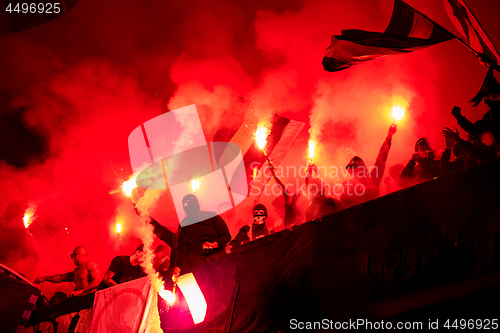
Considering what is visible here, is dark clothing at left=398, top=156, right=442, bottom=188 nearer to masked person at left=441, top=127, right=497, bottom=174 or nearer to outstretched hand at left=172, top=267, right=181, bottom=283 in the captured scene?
masked person at left=441, top=127, right=497, bottom=174

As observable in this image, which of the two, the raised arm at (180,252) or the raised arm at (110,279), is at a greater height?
the raised arm at (180,252)

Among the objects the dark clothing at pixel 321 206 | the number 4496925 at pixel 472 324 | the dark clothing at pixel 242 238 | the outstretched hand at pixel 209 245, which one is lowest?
the number 4496925 at pixel 472 324

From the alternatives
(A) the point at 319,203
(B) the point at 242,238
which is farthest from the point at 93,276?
(A) the point at 319,203

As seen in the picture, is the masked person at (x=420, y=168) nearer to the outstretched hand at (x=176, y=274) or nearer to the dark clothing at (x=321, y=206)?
the dark clothing at (x=321, y=206)

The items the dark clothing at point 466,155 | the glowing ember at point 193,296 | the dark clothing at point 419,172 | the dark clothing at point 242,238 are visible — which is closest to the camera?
the dark clothing at point 466,155

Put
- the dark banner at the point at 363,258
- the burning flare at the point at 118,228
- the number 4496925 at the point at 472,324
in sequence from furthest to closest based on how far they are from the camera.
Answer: the burning flare at the point at 118,228, the dark banner at the point at 363,258, the number 4496925 at the point at 472,324

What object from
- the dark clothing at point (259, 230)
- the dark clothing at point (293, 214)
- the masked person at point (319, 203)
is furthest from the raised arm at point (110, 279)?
the masked person at point (319, 203)

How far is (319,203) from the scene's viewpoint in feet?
14.1

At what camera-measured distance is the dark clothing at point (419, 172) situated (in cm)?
417

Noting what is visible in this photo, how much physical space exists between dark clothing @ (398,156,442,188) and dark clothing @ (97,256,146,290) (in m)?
3.83

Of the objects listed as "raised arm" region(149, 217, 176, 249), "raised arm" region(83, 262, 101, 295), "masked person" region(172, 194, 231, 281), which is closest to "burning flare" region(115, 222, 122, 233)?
"raised arm" region(83, 262, 101, 295)

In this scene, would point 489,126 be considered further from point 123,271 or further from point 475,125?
point 123,271

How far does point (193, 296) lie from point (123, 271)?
62.6 inches

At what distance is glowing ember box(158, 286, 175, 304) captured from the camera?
3.95 meters
